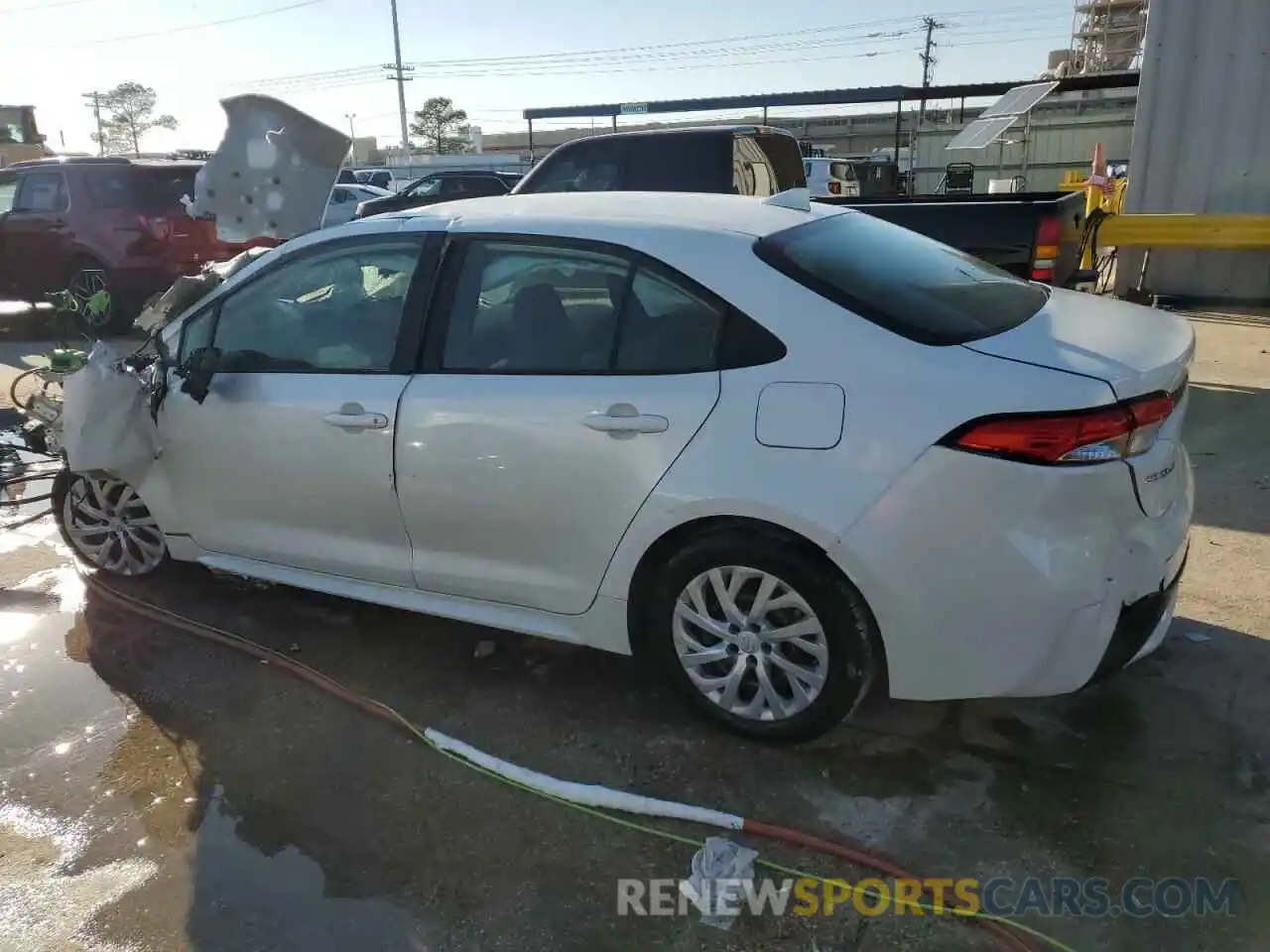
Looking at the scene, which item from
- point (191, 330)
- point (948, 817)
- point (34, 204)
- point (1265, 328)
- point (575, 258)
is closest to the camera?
point (948, 817)

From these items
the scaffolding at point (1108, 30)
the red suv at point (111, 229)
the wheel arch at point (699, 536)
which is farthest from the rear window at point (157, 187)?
the scaffolding at point (1108, 30)

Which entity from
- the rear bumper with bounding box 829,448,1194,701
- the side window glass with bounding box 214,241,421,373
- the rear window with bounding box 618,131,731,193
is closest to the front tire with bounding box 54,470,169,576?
the side window glass with bounding box 214,241,421,373

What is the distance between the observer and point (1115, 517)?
255 centimetres

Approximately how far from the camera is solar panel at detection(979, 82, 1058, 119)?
14836 millimetres

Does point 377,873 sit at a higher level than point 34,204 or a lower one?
lower

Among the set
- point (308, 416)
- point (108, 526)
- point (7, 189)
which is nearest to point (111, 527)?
point (108, 526)

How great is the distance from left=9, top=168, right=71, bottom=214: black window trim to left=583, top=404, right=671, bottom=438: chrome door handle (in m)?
10.4

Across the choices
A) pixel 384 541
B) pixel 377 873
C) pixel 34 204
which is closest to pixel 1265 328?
pixel 384 541

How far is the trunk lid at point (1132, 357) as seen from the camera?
259cm

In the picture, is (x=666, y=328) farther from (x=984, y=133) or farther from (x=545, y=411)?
(x=984, y=133)

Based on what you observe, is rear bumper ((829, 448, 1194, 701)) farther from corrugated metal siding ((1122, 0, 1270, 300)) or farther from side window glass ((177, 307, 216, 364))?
corrugated metal siding ((1122, 0, 1270, 300))

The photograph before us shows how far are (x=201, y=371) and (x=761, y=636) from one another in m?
2.35

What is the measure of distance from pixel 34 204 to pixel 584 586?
10.9 meters

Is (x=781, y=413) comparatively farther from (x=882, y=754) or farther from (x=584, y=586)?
(x=882, y=754)
